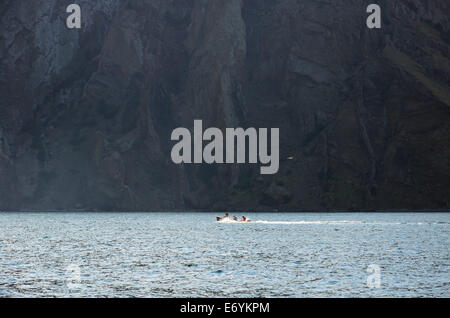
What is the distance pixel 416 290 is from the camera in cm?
6781

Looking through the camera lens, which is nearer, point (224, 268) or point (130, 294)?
point (130, 294)

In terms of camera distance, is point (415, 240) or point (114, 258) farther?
→ point (415, 240)

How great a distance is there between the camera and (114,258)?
9775 centimetres

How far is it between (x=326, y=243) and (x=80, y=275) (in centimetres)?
6213

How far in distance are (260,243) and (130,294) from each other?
67.2 metres

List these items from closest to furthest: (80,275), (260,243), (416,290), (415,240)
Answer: (416,290) < (80,275) < (260,243) < (415,240)
